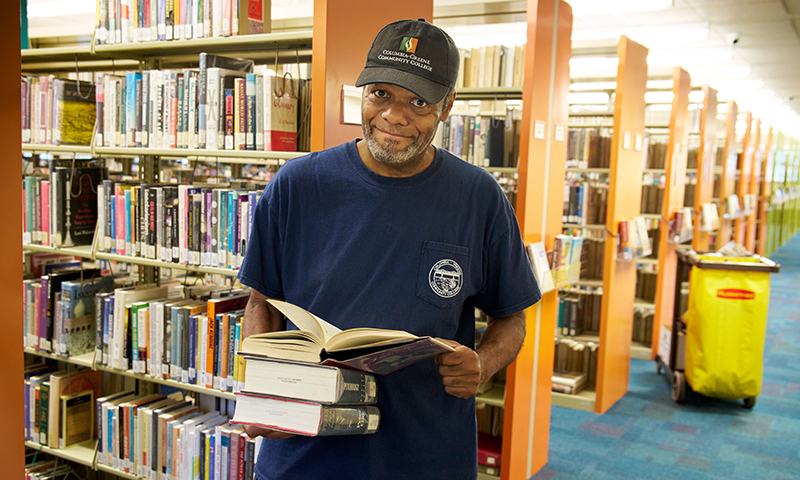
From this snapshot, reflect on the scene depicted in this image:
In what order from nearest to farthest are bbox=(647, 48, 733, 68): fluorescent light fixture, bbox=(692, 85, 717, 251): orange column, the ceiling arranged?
1. the ceiling
2. bbox=(692, 85, 717, 251): orange column
3. bbox=(647, 48, 733, 68): fluorescent light fixture

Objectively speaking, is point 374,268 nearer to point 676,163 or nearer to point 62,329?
point 62,329

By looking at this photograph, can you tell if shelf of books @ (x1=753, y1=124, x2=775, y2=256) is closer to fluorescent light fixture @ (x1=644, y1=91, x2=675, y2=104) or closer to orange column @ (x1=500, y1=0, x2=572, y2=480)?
fluorescent light fixture @ (x1=644, y1=91, x2=675, y2=104)

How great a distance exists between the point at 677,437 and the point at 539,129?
7.58ft

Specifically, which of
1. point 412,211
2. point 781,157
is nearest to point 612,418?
point 412,211

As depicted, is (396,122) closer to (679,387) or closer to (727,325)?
(727,325)

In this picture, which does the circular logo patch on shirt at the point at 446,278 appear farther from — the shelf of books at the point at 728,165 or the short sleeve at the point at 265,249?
the shelf of books at the point at 728,165

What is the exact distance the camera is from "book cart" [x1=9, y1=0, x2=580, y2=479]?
2.17 meters

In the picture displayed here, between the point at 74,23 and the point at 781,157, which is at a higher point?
the point at 74,23

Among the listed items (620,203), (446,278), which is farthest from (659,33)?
(446,278)

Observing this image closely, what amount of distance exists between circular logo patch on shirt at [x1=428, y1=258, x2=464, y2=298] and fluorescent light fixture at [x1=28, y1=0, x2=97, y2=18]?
23.8 feet

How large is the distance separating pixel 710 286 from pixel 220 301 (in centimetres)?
346

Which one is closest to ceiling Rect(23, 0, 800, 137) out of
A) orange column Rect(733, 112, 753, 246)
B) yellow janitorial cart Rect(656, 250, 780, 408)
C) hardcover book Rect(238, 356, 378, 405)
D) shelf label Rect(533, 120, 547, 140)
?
shelf label Rect(533, 120, 547, 140)

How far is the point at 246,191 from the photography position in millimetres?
2451

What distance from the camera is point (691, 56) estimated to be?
8.95 m
